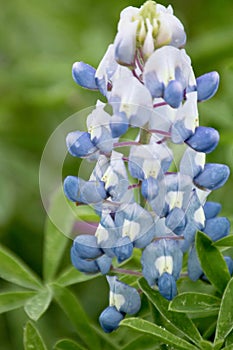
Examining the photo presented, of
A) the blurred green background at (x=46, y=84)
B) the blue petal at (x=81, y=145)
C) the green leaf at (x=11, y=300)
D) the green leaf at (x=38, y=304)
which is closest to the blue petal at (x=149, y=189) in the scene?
the blue petal at (x=81, y=145)

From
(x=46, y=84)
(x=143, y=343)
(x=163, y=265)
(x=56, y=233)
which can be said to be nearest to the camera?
(x=163, y=265)

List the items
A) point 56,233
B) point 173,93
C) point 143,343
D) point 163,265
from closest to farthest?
point 173,93, point 163,265, point 143,343, point 56,233

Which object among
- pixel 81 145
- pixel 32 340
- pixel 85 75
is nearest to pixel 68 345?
pixel 32 340

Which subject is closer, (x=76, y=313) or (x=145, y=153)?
(x=145, y=153)

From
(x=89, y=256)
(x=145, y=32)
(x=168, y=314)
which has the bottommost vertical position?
(x=168, y=314)

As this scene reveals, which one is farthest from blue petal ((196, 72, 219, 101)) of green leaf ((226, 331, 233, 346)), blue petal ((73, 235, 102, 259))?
green leaf ((226, 331, 233, 346))

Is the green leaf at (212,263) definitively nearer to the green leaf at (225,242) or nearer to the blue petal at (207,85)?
the green leaf at (225,242)

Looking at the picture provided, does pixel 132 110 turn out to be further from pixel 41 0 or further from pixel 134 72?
pixel 41 0

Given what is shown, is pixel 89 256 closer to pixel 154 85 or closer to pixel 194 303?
pixel 194 303
